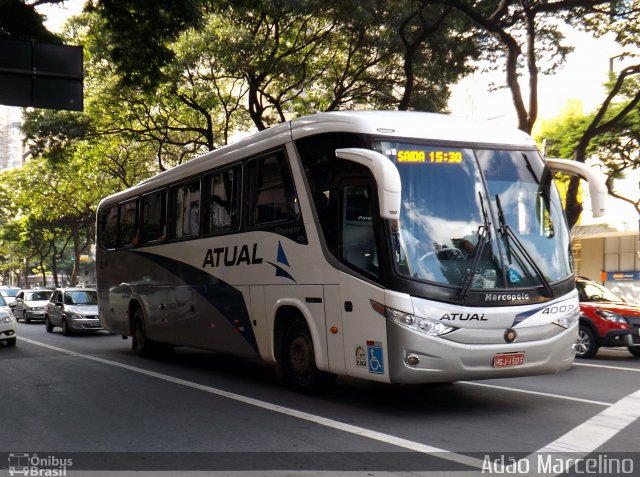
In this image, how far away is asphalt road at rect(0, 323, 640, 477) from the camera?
5879mm

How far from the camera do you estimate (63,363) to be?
13625mm

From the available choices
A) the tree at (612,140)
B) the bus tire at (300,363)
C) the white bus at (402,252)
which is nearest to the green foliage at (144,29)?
the white bus at (402,252)

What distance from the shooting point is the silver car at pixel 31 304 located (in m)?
30.6

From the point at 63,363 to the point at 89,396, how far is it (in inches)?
179

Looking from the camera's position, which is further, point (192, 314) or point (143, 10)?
point (143, 10)

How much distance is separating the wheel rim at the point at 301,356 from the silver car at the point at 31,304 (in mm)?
23564

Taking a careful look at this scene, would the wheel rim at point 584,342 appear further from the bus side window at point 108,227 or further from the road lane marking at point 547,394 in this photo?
the bus side window at point 108,227

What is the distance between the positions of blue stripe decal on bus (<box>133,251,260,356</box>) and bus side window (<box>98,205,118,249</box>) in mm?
3672

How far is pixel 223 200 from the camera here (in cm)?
1087

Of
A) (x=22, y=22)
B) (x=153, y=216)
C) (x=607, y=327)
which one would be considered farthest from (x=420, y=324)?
(x=22, y=22)

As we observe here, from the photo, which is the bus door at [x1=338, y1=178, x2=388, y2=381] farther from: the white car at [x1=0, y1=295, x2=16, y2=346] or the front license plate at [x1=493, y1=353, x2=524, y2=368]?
the white car at [x1=0, y1=295, x2=16, y2=346]

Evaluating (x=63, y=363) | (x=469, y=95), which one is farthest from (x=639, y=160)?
(x=469, y=95)

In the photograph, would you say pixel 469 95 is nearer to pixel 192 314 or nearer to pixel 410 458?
pixel 192 314

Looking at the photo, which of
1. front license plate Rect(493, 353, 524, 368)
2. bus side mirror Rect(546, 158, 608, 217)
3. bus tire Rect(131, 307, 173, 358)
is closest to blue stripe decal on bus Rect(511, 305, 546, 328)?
front license plate Rect(493, 353, 524, 368)
